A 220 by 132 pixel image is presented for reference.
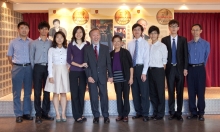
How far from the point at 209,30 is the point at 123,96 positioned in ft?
14.8

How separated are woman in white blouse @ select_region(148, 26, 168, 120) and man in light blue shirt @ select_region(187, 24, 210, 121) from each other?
1.57 feet

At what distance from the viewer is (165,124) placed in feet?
15.8

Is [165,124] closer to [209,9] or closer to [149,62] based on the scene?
[149,62]

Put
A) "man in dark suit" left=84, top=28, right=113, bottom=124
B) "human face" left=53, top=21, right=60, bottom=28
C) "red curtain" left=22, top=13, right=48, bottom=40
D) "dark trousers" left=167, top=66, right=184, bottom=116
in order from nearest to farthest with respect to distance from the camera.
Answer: "man in dark suit" left=84, top=28, right=113, bottom=124
"dark trousers" left=167, top=66, right=184, bottom=116
"human face" left=53, top=21, right=60, bottom=28
"red curtain" left=22, top=13, right=48, bottom=40

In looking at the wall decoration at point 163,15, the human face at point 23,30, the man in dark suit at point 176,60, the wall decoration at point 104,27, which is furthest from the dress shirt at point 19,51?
the wall decoration at point 163,15

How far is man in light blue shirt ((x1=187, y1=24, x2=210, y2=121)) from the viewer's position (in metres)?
4.98

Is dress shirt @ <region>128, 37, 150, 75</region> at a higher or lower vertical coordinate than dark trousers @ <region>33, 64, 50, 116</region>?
higher

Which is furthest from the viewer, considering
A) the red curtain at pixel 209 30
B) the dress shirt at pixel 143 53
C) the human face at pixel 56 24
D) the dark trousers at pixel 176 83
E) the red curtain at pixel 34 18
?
the red curtain at pixel 209 30

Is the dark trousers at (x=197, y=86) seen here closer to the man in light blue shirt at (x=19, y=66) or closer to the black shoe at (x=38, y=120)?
the black shoe at (x=38, y=120)

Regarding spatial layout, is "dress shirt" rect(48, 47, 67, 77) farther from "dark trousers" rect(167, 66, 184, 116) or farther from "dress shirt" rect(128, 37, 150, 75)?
"dark trousers" rect(167, 66, 184, 116)

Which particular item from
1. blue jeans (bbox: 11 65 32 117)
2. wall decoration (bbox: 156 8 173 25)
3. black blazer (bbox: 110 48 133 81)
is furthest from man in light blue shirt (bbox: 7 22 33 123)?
wall decoration (bbox: 156 8 173 25)

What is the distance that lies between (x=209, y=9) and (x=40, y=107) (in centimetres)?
502

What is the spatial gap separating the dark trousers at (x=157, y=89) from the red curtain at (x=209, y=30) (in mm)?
3723

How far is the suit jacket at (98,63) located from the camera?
4773mm
